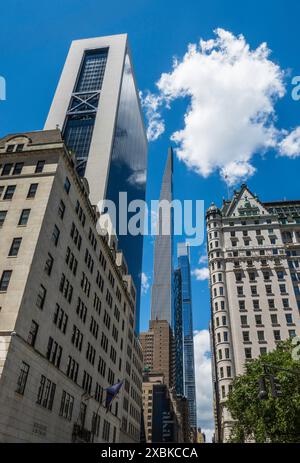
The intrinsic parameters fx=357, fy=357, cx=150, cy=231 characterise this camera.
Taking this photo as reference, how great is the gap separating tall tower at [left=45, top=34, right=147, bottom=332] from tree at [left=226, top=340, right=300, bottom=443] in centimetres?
9820

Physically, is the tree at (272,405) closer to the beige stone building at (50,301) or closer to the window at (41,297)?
the beige stone building at (50,301)

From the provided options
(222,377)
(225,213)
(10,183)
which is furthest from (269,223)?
(10,183)

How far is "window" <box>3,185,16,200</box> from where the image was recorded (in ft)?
131

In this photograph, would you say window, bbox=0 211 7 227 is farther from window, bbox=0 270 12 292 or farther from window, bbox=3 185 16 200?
window, bbox=0 270 12 292

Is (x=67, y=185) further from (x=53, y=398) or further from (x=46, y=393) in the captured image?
(x=53, y=398)

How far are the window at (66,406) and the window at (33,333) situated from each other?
9.42 meters

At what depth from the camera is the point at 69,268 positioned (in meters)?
42.3

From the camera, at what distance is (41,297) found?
34.8m

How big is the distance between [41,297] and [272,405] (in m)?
27.0

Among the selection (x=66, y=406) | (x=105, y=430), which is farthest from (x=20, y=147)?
(x=105, y=430)

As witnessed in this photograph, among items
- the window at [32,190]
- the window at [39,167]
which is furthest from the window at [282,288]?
the window at [32,190]

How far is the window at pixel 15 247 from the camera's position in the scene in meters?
34.7
